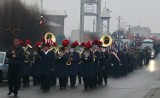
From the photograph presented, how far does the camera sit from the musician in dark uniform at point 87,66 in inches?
862

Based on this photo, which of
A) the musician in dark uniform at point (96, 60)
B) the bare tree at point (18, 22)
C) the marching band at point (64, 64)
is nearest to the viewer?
the marching band at point (64, 64)

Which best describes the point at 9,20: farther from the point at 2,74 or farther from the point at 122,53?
the point at 2,74

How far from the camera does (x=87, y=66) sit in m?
22.1

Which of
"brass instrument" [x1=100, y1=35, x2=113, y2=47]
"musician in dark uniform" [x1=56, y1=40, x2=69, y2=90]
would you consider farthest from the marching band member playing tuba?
"brass instrument" [x1=100, y1=35, x2=113, y2=47]

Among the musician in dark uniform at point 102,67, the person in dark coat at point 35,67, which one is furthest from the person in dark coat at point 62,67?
the musician in dark uniform at point 102,67

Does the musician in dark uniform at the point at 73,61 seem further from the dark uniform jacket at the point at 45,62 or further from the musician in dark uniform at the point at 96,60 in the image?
the dark uniform jacket at the point at 45,62

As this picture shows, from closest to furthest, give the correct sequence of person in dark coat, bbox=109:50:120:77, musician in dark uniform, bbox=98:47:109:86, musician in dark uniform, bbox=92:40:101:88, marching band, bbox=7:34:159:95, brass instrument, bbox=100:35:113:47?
marching band, bbox=7:34:159:95
musician in dark uniform, bbox=92:40:101:88
musician in dark uniform, bbox=98:47:109:86
brass instrument, bbox=100:35:113:47
person in dark coat, bbox=109:50:120:77

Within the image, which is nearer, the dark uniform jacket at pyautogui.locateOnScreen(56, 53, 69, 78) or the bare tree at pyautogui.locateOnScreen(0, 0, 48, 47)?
the dark uniform jacket at pyautogui.locateOnScreen(56, 53, 69, 78)

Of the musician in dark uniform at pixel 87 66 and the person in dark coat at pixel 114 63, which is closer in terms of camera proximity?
the musician in dark uniform at pixel 87 66

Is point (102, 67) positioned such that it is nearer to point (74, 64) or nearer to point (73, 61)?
point (74, 64)

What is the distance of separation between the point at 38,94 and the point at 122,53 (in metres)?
12.7

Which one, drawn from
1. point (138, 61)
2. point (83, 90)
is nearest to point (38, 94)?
point (83, 90)

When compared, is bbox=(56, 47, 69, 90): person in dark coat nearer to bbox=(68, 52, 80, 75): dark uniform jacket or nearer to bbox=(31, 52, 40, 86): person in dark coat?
bbox=(68, 52, 80, 75): dark uniform jacket

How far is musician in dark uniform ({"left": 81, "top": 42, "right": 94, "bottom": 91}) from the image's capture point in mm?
21906
